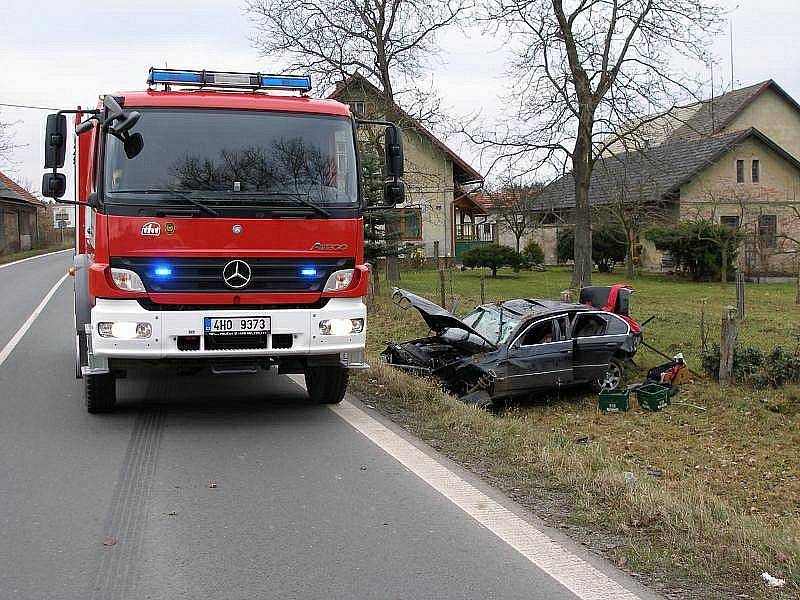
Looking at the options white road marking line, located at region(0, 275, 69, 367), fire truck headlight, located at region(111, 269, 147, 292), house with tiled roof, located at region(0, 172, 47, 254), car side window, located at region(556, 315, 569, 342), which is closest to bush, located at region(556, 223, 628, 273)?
white road marking line, located at region(0, 275, 69, 367)

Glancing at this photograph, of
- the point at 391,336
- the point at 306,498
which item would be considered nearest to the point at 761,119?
the point at 391,336

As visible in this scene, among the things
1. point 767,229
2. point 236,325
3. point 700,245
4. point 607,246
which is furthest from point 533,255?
point 236,325

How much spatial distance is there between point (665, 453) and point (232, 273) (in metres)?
5.87

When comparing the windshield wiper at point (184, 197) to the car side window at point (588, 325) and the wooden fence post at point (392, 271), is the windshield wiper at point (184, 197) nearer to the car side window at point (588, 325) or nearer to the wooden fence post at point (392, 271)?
the car side window at point (588, 325)

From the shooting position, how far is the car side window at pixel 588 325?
1466 cm

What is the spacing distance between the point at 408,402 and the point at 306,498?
3780 mm

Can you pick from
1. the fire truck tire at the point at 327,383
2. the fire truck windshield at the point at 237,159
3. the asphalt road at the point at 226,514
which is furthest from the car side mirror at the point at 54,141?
the fire truck tire at the point at 327,383

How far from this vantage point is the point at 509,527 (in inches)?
219

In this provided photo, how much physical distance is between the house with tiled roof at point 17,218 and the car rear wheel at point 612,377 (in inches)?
1873

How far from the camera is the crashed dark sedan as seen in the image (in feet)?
44.0

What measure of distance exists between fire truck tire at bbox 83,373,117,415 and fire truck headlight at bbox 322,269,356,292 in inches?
83.0

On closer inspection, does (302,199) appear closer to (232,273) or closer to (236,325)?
(232,273)

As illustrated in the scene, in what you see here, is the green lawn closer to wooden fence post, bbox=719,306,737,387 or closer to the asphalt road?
wooden fence post, bbox=719,306,737,387

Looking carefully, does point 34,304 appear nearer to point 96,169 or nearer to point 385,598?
point 96,169
